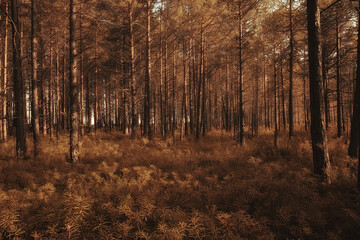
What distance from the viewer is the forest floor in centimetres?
318

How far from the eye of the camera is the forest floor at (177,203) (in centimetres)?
318

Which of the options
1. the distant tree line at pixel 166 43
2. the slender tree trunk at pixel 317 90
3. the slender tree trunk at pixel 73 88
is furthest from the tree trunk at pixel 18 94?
the slender tree trunk at pixel 317 90

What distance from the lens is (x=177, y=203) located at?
426cm

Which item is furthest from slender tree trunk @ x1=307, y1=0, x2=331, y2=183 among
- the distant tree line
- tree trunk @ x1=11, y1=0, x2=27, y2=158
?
tree trunk @ x1=11, y1=0, x2=27, y2=158

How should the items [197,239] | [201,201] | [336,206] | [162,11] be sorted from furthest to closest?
1. [162,11]
2. [201,201]
3. [336,206]
4. [197,239]

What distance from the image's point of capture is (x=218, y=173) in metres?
6.47

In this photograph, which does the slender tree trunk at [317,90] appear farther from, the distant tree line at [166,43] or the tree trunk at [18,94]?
the tree trunk at [18,94]

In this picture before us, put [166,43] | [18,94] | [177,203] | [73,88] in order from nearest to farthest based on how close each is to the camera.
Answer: [177,203]
[73,88]
[18,94]
[166,43]

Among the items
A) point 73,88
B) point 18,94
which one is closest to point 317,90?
point 73,88

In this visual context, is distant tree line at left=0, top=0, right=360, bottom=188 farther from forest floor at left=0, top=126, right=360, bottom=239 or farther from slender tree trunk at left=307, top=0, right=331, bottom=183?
forest floor at left=0, top=126, right=360, bottom=239

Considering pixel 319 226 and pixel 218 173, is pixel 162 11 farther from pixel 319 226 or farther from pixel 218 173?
pixel 319 226

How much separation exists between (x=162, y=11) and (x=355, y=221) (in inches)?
596

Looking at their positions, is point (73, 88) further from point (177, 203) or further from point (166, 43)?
point (166, 43)

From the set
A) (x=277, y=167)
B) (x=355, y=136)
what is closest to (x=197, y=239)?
(x=277, y=167)
